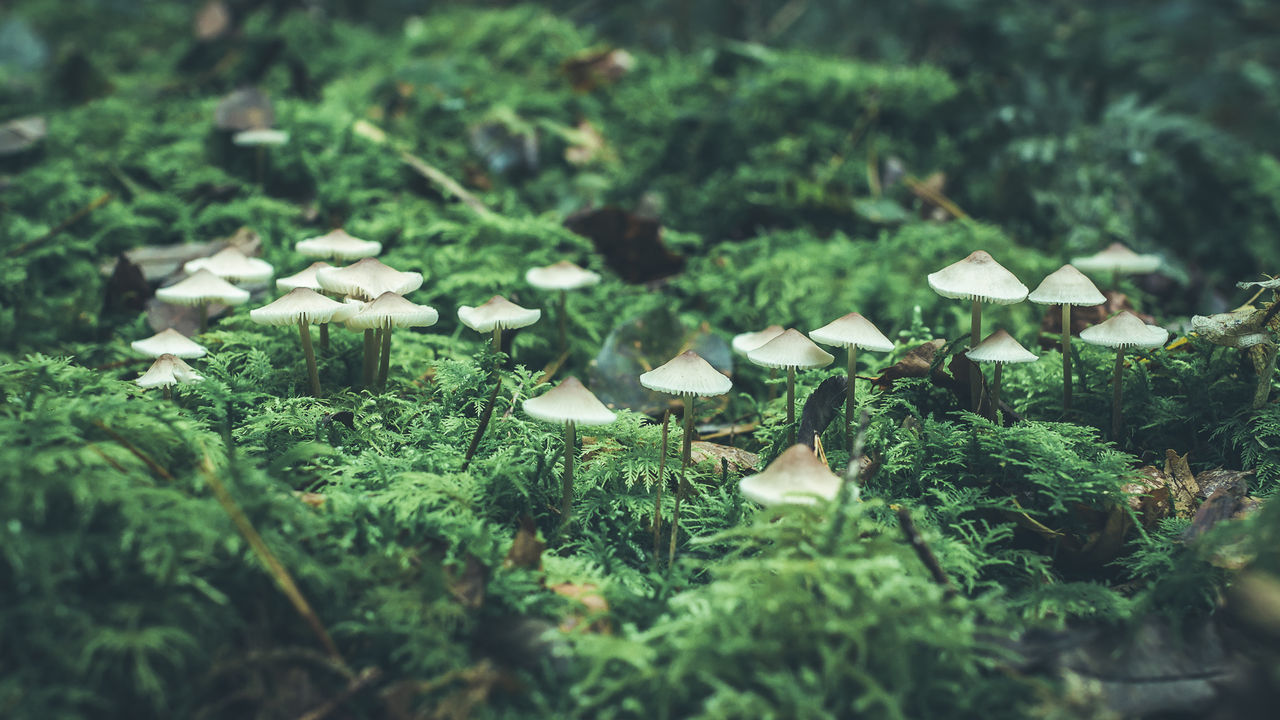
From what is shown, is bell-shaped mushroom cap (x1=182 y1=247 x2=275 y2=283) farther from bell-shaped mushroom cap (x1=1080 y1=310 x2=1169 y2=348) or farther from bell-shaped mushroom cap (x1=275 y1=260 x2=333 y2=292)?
bell-shaped mushroom cap (x1=1080 y1=310 x2=1169 y2=348)

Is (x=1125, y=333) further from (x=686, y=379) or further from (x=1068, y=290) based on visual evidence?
(x=686, y=379)

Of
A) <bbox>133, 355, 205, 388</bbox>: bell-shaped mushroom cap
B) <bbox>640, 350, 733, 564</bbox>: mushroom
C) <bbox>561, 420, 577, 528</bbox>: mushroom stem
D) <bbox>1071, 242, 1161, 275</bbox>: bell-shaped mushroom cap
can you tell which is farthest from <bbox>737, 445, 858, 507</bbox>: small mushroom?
<bbox>1071, 242, 1161, 275</bbox>: bell-shaped mushroom cap

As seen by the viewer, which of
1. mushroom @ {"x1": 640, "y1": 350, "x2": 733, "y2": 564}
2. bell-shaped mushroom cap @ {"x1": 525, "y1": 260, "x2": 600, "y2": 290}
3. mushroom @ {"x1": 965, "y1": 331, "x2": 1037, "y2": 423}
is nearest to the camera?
mushroom @ {"x1": 640, "y1": 350, "x2": 733, "y2": 564}

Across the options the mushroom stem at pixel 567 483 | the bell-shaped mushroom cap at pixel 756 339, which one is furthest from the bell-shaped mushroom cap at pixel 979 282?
the mushroom stem at pixel 567 483

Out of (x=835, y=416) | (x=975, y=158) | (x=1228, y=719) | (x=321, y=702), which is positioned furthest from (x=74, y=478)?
(x=975, y=158)

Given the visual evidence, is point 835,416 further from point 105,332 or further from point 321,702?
point 105,332

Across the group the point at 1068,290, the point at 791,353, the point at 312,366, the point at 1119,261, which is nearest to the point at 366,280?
the point at 312,366
